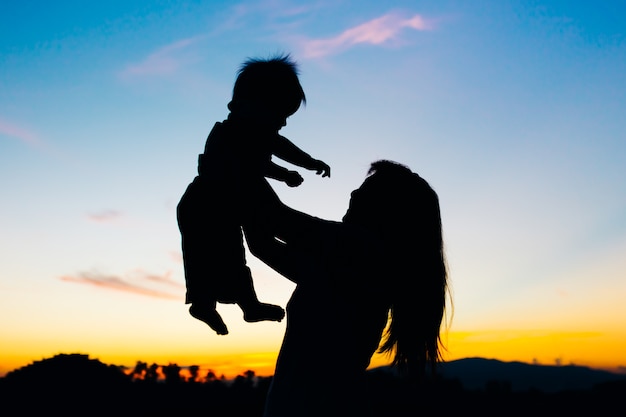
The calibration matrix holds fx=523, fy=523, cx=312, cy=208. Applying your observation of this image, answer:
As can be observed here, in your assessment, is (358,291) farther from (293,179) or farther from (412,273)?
(293,179)

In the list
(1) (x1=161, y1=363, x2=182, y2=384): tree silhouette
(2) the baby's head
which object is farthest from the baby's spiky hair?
(1) (x1=161, y1=363, x2=182, y2=384): tree silhouette

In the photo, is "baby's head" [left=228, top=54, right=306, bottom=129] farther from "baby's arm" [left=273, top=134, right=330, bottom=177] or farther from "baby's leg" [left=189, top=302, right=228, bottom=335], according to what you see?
"baby's leg" [left=189, top=302, right=228, bottom=335]

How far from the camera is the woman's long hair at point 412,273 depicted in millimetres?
2484

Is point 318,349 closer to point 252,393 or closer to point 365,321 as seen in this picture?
point 365,321

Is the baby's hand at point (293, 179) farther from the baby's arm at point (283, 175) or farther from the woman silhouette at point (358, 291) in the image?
the woman silhouette at point (358, 291)

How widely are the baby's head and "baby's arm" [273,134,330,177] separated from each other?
9cm

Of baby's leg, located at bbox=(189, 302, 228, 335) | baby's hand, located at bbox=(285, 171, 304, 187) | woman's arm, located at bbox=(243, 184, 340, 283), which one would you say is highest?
baby's hand, located at bbox=(285, 171, 304, 187)

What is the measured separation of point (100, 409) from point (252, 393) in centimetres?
543

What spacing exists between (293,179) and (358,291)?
65 cm

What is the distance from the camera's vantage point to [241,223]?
7.23 ft

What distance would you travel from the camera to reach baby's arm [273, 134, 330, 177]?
94.2 inches

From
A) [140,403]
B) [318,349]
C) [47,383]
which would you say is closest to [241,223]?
[318,349]

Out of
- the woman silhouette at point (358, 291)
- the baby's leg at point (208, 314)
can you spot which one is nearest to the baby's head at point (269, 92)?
the woman silhouette at point (358, 291)

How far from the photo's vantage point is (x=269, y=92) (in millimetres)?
2291
